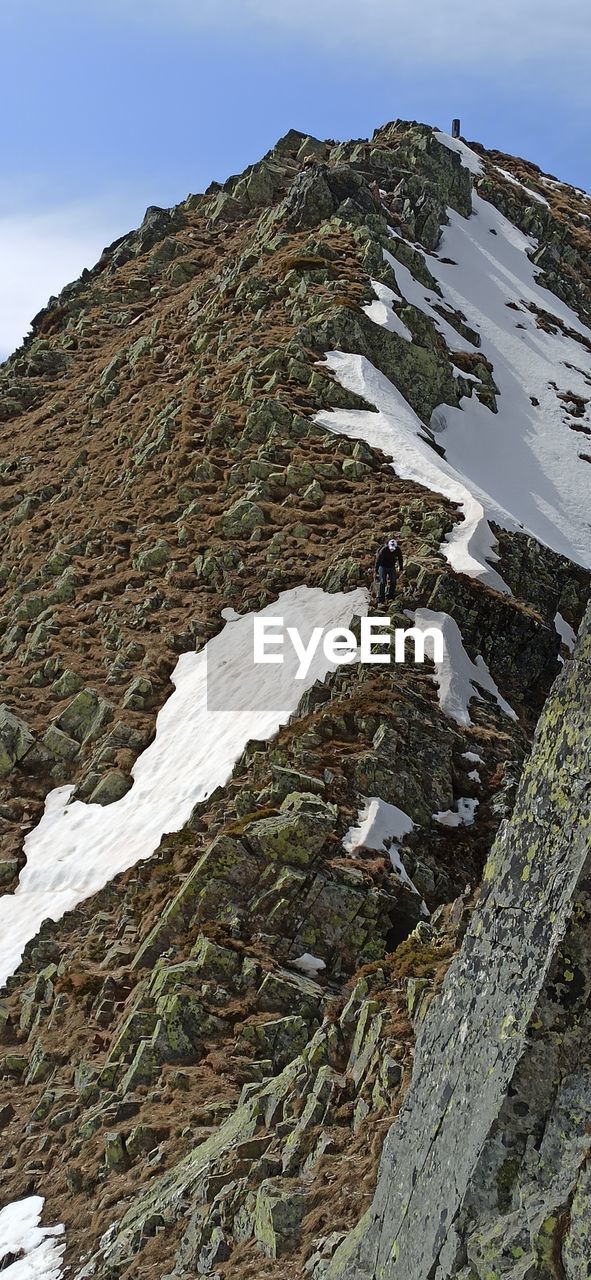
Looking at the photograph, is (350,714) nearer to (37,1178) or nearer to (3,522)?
(37,1178)

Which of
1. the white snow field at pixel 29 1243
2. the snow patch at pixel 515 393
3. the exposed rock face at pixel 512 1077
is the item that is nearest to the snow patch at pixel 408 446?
the snow patch at pixel 515 393

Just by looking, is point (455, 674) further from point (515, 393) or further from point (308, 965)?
point (515, 393)

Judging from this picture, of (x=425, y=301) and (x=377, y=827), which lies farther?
(x=425, y=301)

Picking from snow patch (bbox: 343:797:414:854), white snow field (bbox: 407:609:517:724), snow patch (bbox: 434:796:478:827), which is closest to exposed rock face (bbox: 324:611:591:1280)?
snow patch (bbox: 343:797:414:854)

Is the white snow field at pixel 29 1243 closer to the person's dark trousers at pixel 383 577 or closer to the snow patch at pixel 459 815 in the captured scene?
the snow patch at pixel 459 815

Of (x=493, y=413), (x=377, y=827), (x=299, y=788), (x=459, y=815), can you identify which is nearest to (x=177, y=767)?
(x=299, y=788)

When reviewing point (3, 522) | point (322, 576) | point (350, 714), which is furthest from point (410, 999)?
point (3, 522)
